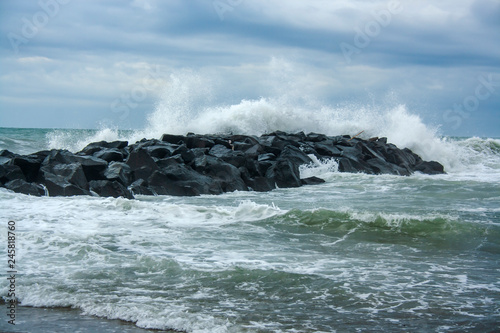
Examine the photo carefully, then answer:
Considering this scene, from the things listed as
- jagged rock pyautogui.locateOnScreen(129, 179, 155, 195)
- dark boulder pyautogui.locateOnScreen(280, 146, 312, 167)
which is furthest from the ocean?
dark boulder pyautogui.locateOnScreen(280, 146, 312, 167)

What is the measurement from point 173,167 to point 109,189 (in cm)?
186

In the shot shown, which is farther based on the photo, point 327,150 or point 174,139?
point 327,150

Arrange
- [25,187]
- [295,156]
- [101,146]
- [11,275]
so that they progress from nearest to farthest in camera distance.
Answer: [11,275], [25,187], [101,146], [295,156]

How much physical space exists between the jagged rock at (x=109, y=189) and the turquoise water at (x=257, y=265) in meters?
0.56

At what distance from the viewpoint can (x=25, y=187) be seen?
10.8m

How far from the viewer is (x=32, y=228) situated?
25.9 ft

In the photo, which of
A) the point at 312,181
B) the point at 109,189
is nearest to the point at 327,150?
the point at 312,181

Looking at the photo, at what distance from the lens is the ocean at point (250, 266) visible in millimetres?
4523

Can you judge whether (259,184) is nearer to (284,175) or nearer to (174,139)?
(284,175)

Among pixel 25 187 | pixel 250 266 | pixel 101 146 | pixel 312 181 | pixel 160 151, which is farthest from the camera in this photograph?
pixel 101 146

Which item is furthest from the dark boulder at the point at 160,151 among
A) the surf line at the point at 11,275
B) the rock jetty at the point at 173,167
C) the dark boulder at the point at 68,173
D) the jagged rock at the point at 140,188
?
the surf line at the point at 11,275

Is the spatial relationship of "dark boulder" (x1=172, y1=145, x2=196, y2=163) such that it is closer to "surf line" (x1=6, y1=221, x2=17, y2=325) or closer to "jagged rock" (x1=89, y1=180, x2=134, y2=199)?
"jagged rock" (x1=89, y1=180, x2=134, y2=199)

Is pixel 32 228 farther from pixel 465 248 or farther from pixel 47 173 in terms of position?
pixel 465 248

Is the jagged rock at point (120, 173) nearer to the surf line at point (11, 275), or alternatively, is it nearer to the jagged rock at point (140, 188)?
the jagged rock at point (140, 188)
